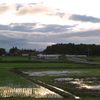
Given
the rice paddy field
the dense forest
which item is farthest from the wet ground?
the dense forest

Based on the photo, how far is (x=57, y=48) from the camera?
4754 inches

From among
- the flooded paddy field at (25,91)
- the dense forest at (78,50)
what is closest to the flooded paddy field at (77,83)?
the flooded paddy field at (25,91)

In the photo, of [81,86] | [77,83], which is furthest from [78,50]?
[81,86]

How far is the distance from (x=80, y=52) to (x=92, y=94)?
98.0 metres

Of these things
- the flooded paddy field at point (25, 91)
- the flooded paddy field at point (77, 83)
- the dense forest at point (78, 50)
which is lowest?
the flooded paddy field at point (77, 83)

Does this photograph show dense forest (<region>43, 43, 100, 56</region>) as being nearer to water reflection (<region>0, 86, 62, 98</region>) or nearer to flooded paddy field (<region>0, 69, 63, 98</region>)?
flooded paddy field (<region>0, 69, 63, 98</region>)

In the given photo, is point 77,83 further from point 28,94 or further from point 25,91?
point 28,94

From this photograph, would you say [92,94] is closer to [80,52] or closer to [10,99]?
[10,99]

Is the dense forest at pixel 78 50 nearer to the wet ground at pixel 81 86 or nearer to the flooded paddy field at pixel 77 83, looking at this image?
the flooded paddy field at pixel 77 83

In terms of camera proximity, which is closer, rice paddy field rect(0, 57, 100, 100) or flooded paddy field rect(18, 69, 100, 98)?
rice paddy field rect(0, 57, 100, 100)

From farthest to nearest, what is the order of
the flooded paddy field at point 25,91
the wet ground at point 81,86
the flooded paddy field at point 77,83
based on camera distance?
the flooded paddy field at point 77,83
the wet ground at point 81,86
the flooded paddy field at point 25,91

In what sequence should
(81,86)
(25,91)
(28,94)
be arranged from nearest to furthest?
(28,94) < (25,91) < (81,86)

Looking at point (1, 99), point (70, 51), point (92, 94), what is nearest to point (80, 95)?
point (92, 94)

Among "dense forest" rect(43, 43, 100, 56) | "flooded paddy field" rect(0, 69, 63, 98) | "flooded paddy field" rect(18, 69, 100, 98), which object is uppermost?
"dense forest" rect(43, 43, 100, 56)
